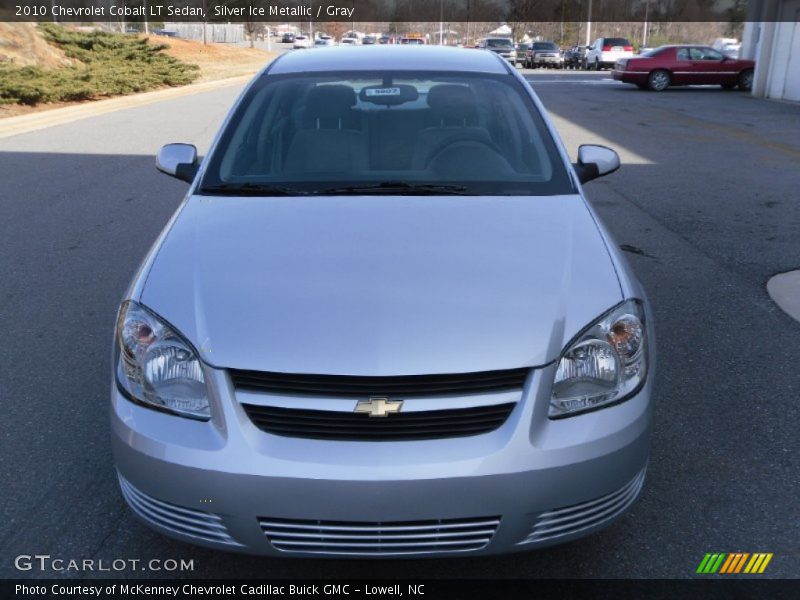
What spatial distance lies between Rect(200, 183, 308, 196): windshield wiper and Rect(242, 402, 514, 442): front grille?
1307 mm

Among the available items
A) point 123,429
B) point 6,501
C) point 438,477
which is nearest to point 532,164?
point 438,477

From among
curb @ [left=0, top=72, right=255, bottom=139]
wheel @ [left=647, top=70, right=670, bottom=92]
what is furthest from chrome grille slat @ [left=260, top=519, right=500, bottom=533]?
wheel @ [left=647, top=70, right=670, bottom=92]

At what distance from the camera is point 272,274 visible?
264cm

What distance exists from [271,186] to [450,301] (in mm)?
1274

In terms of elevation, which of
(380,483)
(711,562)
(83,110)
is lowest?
(83,110)

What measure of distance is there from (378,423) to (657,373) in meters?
2.39

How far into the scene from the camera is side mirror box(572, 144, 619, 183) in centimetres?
400

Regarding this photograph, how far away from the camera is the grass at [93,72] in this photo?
57.6ft

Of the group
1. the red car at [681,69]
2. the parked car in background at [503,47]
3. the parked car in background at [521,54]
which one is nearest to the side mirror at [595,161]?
the red car at [681,69]

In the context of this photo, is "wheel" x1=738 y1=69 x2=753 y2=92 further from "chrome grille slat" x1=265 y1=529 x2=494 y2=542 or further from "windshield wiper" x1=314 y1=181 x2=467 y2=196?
"chrome grille slat" x1=265 y1=529 x2=494 y2=542

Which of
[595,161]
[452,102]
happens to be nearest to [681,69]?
[595,161]

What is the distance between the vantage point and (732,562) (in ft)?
8.80

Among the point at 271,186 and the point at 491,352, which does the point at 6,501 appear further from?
the point at 491,352

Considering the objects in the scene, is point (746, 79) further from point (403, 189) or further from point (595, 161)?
point (403, 189)
